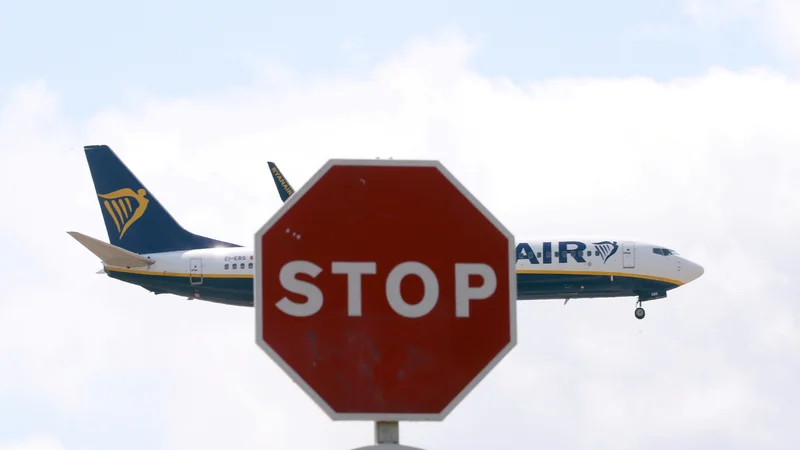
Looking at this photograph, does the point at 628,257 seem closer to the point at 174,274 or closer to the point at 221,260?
the point at 221,260

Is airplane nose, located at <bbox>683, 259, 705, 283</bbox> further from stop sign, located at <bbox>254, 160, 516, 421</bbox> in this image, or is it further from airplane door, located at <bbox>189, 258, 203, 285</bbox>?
stop sign, located at <bbox>254, 160, 516, 421</bbox>

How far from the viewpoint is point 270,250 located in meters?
5.53

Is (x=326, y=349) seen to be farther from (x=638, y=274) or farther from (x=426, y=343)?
(x=638, y=274)

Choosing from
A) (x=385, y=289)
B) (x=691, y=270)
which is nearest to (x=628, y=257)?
(x=691, y=270)

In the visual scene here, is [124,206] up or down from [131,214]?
up

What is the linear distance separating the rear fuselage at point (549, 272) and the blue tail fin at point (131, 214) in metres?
2.26

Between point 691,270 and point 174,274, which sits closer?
point 691,270

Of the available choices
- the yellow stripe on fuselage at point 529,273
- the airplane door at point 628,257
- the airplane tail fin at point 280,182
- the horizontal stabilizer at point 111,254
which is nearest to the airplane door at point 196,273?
the yellow stripe on fuselage at point 529,273

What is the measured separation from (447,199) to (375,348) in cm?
65

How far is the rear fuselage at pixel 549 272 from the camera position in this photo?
216ft

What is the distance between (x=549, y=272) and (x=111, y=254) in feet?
67.2

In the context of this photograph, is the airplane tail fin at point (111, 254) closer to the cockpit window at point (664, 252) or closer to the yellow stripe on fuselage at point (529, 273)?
the yellow stripe on fuselage at point (529, 273)

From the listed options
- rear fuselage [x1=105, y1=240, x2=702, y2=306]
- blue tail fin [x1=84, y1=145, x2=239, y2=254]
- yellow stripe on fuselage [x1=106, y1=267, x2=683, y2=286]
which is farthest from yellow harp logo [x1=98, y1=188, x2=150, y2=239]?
yellow stripe on fuselage [x1=106, y1=267, x2=683, y2=286]

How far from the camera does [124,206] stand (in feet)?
259
